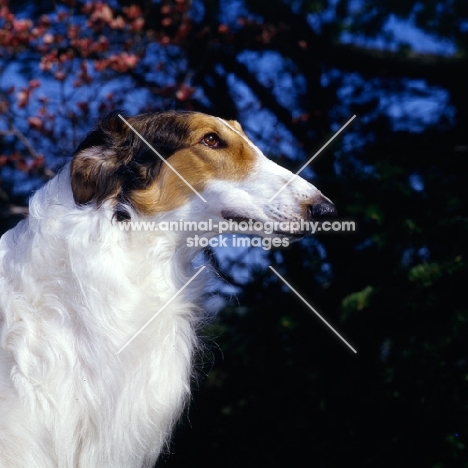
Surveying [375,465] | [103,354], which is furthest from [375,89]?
[103,354]

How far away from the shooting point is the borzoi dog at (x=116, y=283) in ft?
8.60

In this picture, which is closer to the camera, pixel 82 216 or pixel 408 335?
pixel 82 216

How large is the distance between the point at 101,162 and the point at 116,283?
56 cm

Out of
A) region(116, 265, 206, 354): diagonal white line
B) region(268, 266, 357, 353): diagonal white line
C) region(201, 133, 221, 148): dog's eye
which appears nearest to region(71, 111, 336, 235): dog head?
region(201, 133, 221, 148): dog's eye

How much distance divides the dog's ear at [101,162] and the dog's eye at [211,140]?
1.14 ft

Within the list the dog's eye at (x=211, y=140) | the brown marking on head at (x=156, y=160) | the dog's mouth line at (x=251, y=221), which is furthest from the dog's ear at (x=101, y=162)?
the dog's mouth line at (x=251, y=221)

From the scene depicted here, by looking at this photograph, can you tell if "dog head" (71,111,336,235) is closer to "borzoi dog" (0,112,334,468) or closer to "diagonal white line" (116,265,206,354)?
"borzoi dog" (0,112,334,468)

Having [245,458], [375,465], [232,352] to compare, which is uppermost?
[375,465]

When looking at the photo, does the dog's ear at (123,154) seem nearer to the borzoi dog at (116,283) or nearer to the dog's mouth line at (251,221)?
the borzoi dog at (116,283)

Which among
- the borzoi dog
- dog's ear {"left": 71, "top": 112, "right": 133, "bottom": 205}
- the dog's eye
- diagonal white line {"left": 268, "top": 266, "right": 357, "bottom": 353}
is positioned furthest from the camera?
diagonal white line {"left": 268, "top": 266, "right": 357, "bottom": 353}

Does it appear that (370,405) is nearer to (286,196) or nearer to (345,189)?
(345,189)

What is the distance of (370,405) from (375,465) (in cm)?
35

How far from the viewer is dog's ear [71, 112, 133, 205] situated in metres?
2.88

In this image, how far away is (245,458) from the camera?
16.4 feet
